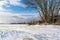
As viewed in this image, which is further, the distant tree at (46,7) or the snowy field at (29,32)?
the distant tree at (46,7)

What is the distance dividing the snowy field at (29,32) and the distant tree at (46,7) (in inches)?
6.3

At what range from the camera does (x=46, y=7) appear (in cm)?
256

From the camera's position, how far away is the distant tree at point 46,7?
2.54 m

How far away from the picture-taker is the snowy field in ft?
6.92

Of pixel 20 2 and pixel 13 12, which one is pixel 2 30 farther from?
pixel 20 2

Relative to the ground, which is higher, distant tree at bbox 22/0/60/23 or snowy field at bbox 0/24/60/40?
distant tree at bbox 22/0/60/23

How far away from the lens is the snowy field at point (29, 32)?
211 cm

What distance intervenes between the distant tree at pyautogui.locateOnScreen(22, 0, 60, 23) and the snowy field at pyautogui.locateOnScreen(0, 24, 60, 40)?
161 mm

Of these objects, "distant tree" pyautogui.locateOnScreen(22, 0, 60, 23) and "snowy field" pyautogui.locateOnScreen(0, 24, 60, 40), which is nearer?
"snowy field" pyautogui.locateOnScreen(0, 24, 60, 40)

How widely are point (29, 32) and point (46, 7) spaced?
0.55 m

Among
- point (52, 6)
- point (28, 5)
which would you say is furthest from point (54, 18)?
point (28, 5)

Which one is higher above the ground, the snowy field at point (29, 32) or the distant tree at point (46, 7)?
the distant tree at point (46, 7)

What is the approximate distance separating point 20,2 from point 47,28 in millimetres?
620

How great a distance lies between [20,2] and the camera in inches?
99.9
